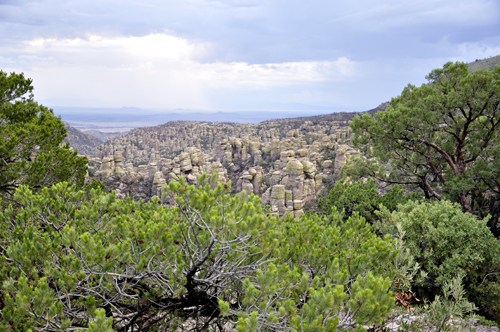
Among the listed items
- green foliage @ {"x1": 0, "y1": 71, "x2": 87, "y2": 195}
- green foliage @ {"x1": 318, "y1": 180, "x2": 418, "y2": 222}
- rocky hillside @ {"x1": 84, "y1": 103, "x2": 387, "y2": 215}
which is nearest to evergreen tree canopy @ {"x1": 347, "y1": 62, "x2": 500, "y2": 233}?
green foliage @ {"x1": 318, "y1": 180, "x2": 418, "y2": 222}

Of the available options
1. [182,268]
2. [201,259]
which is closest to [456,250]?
[201,259]

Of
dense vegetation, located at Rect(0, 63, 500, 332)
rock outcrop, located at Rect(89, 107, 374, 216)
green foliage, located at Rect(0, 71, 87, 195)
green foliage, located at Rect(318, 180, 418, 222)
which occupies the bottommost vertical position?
rock outcrop, located at Rect(89, 107, 374, 216)

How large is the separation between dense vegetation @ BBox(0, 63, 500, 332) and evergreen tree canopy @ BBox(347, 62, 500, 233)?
5.27m

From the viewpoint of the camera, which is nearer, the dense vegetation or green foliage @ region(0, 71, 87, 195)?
the dense vegetation

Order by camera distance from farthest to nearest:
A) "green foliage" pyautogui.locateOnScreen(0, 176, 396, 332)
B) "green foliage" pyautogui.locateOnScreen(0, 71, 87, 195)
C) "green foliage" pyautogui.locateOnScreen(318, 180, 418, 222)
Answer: "green foliage" pyautogui.locateOnScreen(318, 180, 418, 222) → "green foliage" pyautogui.locateOnScreen(0, 71, 87, 195) → "green foliage" pyautogui.locateOnScreen(0, 176, 396, 332)

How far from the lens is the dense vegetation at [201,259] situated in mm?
4113

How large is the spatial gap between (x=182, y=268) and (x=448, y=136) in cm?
1744

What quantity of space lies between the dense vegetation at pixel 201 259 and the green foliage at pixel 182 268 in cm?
2

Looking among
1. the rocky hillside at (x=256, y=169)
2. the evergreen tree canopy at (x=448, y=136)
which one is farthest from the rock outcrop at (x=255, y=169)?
the evergreen tree canopy at (x=448, y=136)

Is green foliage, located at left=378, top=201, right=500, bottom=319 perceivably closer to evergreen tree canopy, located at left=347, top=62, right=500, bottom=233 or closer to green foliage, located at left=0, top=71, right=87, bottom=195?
evergreen tree canopy, located at left=347, top=62, right=500, bottom=233

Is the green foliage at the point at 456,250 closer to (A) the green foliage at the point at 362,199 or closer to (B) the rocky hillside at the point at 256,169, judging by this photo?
(A) the green foliage at the point at 362,199

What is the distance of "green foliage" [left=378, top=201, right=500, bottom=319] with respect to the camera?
9.34m

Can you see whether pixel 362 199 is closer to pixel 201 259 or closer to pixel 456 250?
pixel 456 250

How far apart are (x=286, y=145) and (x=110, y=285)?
6403cm
